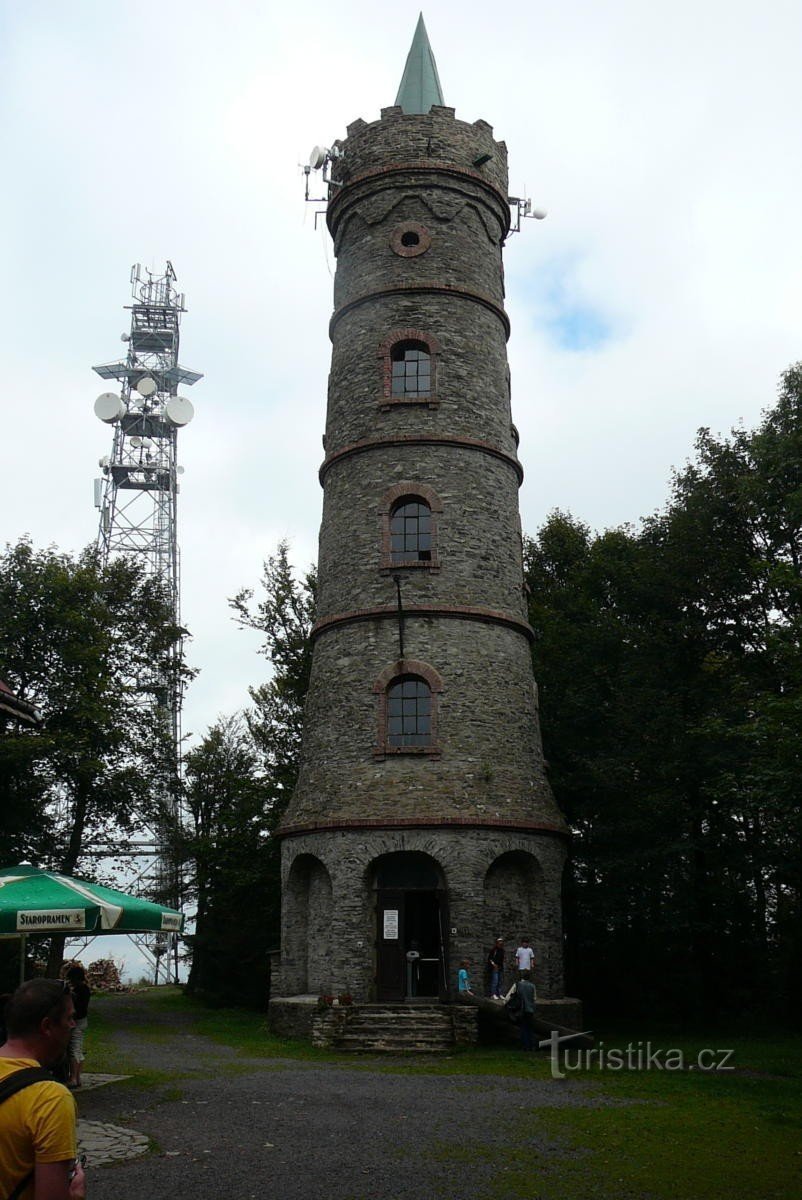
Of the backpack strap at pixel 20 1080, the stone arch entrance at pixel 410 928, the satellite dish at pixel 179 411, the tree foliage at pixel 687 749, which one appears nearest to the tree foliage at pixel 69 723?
the stone arch entrance at pixel 410 928

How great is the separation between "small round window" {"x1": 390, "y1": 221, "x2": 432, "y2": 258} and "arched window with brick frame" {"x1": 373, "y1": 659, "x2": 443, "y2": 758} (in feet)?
30.1

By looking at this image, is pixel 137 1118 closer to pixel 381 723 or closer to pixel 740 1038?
pixel 381 723

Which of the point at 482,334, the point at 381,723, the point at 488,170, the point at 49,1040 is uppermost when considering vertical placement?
the point at 488,170

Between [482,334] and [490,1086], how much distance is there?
15.2 metres

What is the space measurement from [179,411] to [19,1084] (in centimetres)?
3694

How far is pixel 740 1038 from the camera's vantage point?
19328mm

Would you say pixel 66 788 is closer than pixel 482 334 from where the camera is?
No

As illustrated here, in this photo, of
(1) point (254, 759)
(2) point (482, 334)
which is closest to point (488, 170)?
(2) point (482, 334)

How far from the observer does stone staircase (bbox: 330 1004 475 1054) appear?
16.6 metres

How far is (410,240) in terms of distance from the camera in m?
22.8

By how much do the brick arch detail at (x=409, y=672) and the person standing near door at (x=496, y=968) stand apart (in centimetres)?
469

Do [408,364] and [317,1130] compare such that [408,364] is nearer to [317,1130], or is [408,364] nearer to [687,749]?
[687,749]

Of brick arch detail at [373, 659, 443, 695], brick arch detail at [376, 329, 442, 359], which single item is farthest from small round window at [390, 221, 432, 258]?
brick arch detail at [373, 659, 443, 695]

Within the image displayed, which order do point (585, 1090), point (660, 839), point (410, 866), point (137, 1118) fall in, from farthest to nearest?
point (660, 839) < point (410, 866) < point (585, 1090) < point (137, 1118)
